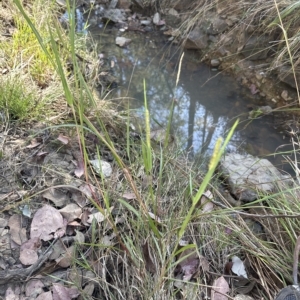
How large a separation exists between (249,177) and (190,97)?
96 cm

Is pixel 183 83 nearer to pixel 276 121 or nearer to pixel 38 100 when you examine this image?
pixel 276 121

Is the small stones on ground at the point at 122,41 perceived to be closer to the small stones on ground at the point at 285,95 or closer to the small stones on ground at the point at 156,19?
the small stones on ground at the point at 156,19

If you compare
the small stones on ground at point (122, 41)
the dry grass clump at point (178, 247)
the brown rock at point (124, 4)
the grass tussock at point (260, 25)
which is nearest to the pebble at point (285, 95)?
the grass tussock at point (260, 25)

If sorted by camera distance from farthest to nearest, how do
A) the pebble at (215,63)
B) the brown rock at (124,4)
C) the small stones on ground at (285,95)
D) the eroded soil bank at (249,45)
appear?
the brown rock at (124,4), the pebble at (215,63), the small stones on ground at (285,95), the eroded soil bank at (249,45)

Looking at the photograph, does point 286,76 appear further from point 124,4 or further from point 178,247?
point 124,4

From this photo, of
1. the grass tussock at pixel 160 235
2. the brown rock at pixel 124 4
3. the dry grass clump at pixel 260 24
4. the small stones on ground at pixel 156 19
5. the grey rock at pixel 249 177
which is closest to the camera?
the grass tussock at pixel 160 235

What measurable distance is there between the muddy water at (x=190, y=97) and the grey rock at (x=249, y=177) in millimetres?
148

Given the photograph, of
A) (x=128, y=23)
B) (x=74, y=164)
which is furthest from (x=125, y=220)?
(x=128, y=23)

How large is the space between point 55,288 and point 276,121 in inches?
70.8

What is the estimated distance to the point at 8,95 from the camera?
1478mm

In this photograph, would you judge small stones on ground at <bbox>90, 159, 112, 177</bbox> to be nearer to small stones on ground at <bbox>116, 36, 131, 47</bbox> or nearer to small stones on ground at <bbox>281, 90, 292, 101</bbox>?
small stones on ground at <bbox>281, 90, 292, 101</bbox>

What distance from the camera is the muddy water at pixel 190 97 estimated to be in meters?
2.09

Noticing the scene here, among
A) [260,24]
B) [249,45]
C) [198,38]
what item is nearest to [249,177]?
[260,24]

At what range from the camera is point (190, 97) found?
97.7 inches
